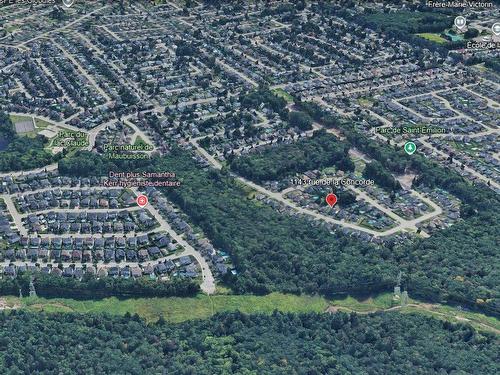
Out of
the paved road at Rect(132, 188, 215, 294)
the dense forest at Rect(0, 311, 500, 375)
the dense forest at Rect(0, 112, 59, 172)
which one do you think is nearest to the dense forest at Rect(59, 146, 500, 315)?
the paved road at Rect(132, 188, 215, 294)

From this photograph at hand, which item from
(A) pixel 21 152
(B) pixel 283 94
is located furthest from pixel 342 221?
(A) pixel 21 152

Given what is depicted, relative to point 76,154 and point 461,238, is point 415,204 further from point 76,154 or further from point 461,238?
point 76,154

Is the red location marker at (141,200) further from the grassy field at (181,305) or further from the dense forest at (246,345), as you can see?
the dense forest at (246,345)

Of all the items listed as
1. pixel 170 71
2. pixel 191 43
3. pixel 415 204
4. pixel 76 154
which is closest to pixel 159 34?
pixel 191 43

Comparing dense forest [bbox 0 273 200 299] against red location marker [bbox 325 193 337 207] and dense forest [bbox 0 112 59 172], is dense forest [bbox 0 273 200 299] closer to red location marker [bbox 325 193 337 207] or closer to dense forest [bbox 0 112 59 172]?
red location marker [bbox 325 193 337 207]

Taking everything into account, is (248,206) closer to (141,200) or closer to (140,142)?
(141,200)
